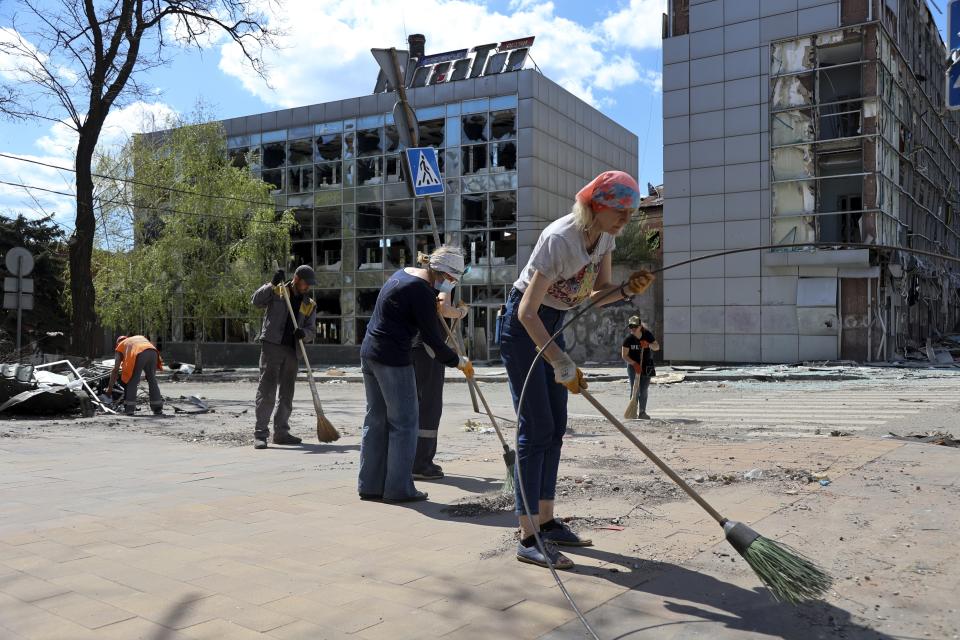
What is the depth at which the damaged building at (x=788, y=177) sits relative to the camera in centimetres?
Answer: 2503

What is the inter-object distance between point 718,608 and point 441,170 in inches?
1175

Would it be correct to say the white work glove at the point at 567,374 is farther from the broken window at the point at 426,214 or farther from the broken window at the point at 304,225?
the broken window at the point at 304,225

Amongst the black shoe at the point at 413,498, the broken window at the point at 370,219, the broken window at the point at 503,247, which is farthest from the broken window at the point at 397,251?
the black shoe at the point at 413,498

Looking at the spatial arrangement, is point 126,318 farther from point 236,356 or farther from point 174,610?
point 174,610

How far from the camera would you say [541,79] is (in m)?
30.8

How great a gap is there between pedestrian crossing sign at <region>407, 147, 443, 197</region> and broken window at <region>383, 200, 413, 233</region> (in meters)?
24.4

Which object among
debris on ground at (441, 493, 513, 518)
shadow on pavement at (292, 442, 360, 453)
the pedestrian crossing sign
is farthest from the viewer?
the pedestrian crossing sign

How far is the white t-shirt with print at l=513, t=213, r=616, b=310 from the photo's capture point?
3.63 metres

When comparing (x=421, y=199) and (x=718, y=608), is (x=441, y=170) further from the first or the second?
(x=718, y=608)

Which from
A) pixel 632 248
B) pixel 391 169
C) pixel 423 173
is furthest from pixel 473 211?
pixel 423 173

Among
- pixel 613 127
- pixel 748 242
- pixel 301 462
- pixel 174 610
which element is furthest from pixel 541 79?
pixel 174 610

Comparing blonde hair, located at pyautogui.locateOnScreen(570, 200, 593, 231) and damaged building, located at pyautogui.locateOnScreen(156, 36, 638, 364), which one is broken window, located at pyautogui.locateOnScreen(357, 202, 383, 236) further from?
blonde hair, located at pyautogui.locateOnScreen(570, 200, 593, 231)

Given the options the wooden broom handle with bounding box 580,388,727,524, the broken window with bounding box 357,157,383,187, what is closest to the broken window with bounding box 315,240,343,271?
the broken window with bounding box 357,157,383,187

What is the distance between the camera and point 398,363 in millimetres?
5117
